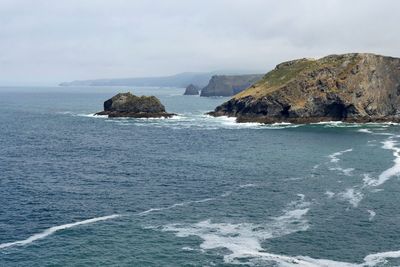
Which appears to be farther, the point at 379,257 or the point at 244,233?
the point at 244,233

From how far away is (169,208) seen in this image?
85.6m

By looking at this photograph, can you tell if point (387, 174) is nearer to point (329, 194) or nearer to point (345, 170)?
point (345, 170)

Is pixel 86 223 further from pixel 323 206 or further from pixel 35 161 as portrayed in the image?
pixel 35 161

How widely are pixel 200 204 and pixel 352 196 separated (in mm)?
27499

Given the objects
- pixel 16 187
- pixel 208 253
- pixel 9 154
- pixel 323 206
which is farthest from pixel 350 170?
pixel 9 154

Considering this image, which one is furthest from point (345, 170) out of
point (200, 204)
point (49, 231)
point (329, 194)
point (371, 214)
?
point (49, 231)

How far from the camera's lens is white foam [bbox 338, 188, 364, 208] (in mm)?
88750

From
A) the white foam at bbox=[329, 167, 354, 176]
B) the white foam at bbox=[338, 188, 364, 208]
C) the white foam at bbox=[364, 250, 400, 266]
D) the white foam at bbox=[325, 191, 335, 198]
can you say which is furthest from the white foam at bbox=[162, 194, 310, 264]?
the white foam at bbox=[329, 167, 354, 176]

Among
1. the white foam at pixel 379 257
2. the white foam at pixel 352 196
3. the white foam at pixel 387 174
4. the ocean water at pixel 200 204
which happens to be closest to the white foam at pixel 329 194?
the ocean water at pixel 200 204

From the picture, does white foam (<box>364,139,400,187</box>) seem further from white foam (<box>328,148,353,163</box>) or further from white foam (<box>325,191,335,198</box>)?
white foam (<box>328,148,353,163</box>)

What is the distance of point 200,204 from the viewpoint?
88000 millimetres

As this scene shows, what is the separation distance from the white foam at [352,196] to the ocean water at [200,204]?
511mm

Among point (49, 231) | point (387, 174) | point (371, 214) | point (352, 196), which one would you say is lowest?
point (49, 231)

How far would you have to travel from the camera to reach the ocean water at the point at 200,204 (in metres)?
66.6
